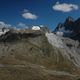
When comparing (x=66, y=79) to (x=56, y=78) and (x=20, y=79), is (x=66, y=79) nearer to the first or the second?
(x=56, y=78)

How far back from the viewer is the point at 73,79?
15738 centimetres

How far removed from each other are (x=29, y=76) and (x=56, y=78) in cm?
1740

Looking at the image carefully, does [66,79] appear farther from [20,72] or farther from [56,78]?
[20,72]

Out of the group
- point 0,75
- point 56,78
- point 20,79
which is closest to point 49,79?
point 56,78

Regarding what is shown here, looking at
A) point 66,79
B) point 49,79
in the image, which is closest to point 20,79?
point 49,79

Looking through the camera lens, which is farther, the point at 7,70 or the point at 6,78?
the point at 7,70

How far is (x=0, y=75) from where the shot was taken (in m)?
150

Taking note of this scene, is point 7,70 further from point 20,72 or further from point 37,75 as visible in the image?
point 37,75

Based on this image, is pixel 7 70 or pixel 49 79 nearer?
pixel 49 79

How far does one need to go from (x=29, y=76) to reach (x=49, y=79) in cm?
1144

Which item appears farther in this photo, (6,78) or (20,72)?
(20,72)

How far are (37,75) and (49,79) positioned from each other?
8.01m

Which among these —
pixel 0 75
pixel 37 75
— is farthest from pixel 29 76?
pixel 0 75

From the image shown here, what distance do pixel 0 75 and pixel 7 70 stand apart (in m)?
11.6
